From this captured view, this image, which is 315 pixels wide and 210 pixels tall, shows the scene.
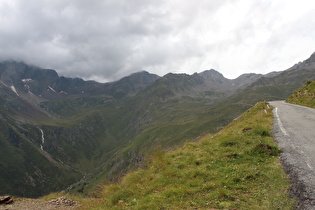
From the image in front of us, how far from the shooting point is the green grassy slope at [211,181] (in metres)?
9.41

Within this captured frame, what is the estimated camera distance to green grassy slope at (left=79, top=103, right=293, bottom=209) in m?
9.41

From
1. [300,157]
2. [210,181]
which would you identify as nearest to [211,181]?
[210,181]

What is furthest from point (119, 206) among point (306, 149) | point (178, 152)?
point (306, 149)

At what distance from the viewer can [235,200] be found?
30.6 ft

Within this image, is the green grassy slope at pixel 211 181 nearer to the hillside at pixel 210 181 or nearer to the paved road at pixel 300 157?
the hillside at pixel 210 181

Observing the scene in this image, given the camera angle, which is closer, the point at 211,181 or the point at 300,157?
the point at 211,181

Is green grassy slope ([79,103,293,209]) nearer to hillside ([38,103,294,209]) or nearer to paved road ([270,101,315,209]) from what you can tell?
hillside ([38,103,294,209])

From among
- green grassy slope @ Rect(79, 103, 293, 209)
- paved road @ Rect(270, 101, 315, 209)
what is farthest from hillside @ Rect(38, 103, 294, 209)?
paved road @ Rect(270, 101, 315, 209)

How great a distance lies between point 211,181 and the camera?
11.4 metres

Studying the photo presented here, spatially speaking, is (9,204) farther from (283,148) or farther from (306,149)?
(306,149)

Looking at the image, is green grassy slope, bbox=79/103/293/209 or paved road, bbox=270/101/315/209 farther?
green grassy slope, bbox=79/103/293/209

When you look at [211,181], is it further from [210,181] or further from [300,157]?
[300,157]

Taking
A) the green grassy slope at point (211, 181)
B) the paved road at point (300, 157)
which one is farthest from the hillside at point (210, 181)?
the paved road at point (300, 157)

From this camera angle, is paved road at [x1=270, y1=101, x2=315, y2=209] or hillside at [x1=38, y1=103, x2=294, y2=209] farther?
hillside at [x1=38, y1=103, x2=294, y2=209]
